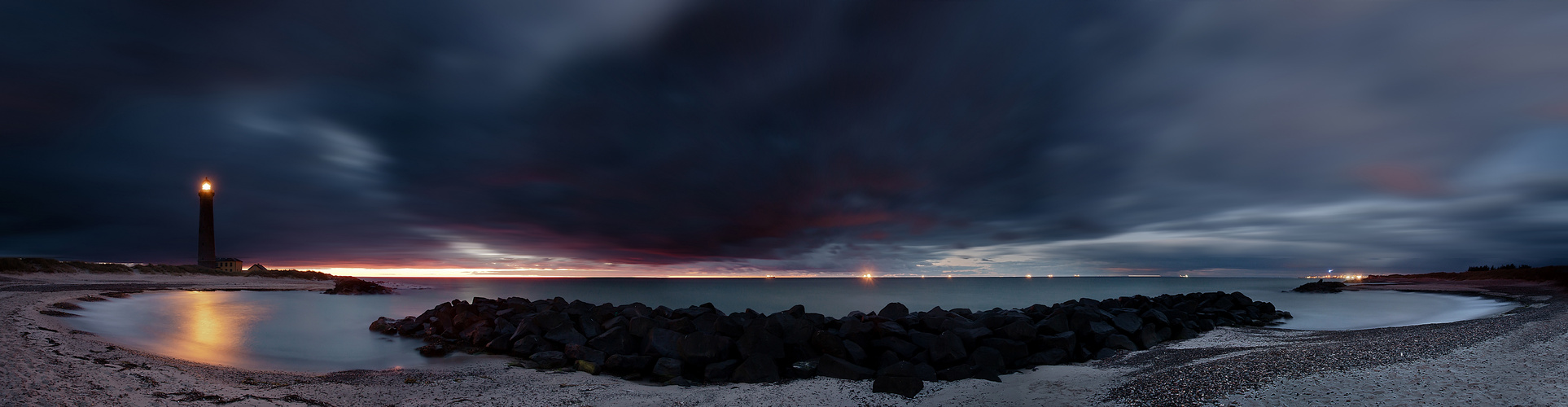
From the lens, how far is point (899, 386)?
7.45m

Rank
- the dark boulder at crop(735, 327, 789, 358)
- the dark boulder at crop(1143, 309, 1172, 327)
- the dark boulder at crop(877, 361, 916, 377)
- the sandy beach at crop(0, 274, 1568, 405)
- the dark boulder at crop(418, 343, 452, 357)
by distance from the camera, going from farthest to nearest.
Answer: the dark boulder at crop(1143, 309, 1172, 327), the dark boulder at crop(418, 343, 452, 357), the dark boulder at crop(735, 327, 789, 358), the dark boulder at crop(877, 361, 916, 377), the sandy beach at crop(0, 274, 1568, 405)

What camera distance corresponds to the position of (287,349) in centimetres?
1362

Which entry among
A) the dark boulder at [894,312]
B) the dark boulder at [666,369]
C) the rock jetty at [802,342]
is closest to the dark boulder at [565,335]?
the rock jetty at [802,342]

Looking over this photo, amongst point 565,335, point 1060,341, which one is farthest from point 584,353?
point 1060,341

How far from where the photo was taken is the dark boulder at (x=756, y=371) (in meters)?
8.80

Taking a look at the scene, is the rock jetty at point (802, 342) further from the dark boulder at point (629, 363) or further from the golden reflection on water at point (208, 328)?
the golden reflection on water at point (208, 328)

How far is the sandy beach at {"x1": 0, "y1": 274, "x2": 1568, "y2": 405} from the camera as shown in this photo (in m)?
5.31

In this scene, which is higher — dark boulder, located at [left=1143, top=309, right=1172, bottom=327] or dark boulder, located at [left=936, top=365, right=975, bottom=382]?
dark boulder, located at [left=1143, top=309, right=1172, bottom=327]

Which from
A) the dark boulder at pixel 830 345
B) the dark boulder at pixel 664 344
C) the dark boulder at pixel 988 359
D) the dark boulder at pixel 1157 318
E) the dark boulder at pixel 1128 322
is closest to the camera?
the dark boulder at pixel 988 359

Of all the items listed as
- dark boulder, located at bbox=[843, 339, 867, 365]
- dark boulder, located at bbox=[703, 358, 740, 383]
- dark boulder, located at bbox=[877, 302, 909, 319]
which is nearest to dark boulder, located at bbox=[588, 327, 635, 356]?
dark boulder, located at bbox=[703, 358, 740, 383]

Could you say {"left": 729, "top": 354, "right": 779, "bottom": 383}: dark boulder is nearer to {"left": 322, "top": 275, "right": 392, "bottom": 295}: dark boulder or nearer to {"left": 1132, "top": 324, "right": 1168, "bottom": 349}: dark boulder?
{"left": 1132, "top": 324, "right": 1168, "bottom": 349}: dark boulder

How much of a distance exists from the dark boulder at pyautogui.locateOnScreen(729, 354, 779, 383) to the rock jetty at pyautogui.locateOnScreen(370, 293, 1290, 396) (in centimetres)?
2

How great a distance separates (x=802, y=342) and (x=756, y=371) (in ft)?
5.33

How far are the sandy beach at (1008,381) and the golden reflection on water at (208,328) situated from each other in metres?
1.39
